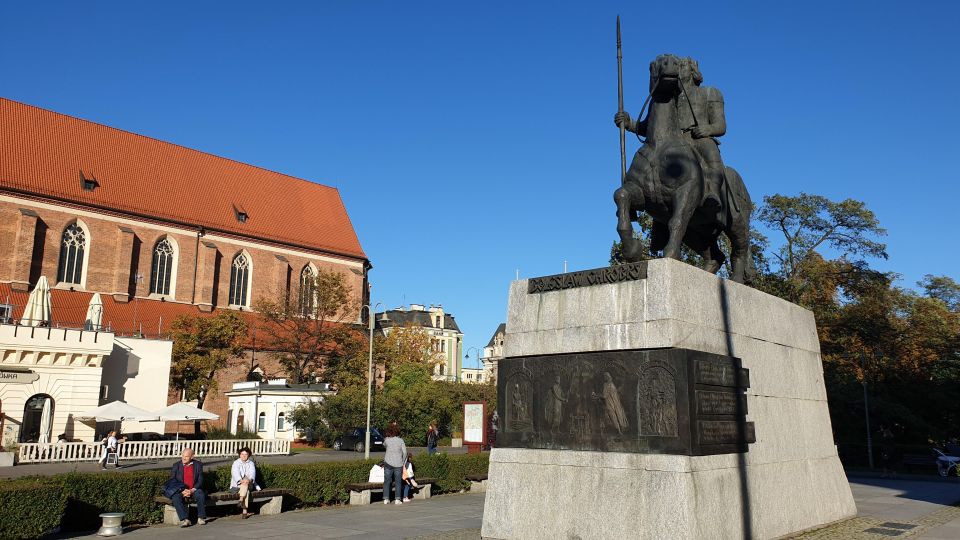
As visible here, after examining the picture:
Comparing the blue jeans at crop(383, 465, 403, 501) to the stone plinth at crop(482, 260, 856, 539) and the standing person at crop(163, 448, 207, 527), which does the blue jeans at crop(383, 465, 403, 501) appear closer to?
the standing person at crop(163, 448, 207, 527)

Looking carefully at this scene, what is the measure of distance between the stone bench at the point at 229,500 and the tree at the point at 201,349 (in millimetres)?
30557

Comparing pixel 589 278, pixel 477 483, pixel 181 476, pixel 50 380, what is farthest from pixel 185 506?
pixel 50 380

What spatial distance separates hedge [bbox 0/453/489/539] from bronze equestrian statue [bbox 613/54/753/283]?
852cm

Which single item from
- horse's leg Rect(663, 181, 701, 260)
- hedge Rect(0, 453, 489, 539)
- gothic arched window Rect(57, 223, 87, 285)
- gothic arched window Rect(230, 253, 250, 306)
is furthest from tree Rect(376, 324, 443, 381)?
horse's leg Rect(663, 181, 701, 260)

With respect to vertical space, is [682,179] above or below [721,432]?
above

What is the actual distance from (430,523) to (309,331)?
37.0 meters

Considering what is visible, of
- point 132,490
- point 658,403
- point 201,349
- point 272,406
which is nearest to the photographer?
point 658,403

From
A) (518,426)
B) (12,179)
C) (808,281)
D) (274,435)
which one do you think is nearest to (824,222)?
(808,281)

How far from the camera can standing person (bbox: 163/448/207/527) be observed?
11.9 meters

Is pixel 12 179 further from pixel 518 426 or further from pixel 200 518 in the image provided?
pixel 518 426

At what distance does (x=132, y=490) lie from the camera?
12.2 m

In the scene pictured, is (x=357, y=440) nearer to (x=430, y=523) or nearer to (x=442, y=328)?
(x=430, y=523)

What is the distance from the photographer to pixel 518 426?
9.38 m

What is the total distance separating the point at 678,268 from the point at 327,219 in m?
56.5
